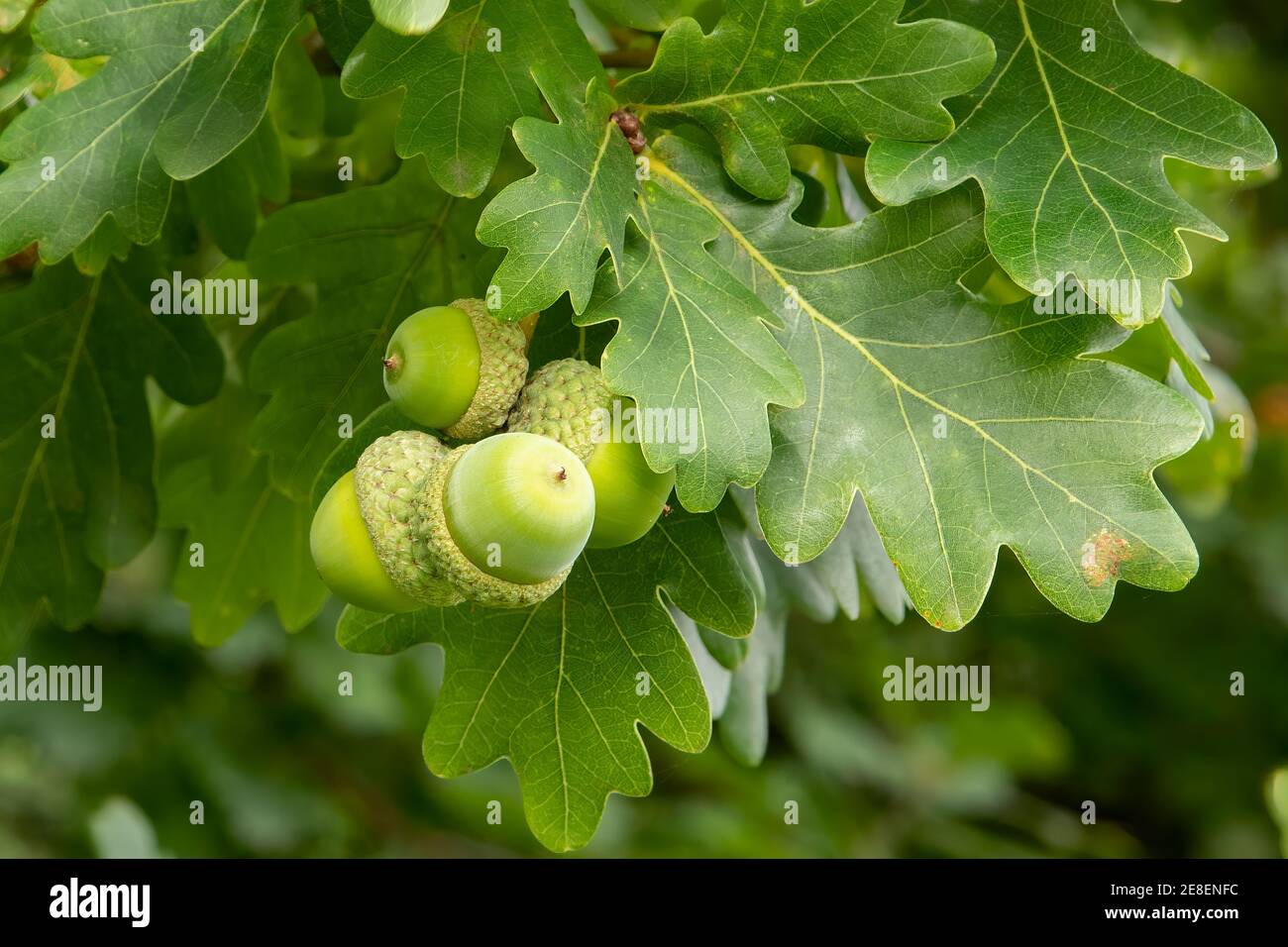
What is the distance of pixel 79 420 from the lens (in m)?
1.33

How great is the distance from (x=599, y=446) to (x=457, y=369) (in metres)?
0.11

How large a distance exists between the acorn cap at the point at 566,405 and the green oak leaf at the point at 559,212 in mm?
56

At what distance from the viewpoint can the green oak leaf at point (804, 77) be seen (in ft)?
3.06

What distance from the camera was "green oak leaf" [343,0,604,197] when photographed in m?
0.95

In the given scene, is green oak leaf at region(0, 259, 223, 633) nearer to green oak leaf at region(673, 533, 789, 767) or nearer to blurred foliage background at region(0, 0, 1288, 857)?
green oak leaf at region(673, 533, 789, 767)

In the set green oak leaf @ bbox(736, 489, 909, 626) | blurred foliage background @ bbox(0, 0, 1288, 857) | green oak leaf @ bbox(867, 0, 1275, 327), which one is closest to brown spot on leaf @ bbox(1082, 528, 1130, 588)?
green oak leaf @ bbox(867, 0, 1275, 327)

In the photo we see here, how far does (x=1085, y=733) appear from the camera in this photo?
3346 mm

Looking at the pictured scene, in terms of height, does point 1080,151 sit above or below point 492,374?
above

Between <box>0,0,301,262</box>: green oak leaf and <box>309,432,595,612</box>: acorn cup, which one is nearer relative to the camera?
<box>309,432,595,612</box>: acorn cup

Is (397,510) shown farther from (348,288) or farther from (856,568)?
(856,568)

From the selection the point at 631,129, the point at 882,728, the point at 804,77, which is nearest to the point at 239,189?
the point at 631,129

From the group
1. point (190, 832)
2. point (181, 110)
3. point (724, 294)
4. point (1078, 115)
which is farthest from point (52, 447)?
point (190, 832)

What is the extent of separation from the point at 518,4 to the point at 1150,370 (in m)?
0.66

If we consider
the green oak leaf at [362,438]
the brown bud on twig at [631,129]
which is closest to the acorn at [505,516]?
the green oak leaf at [362,438]
